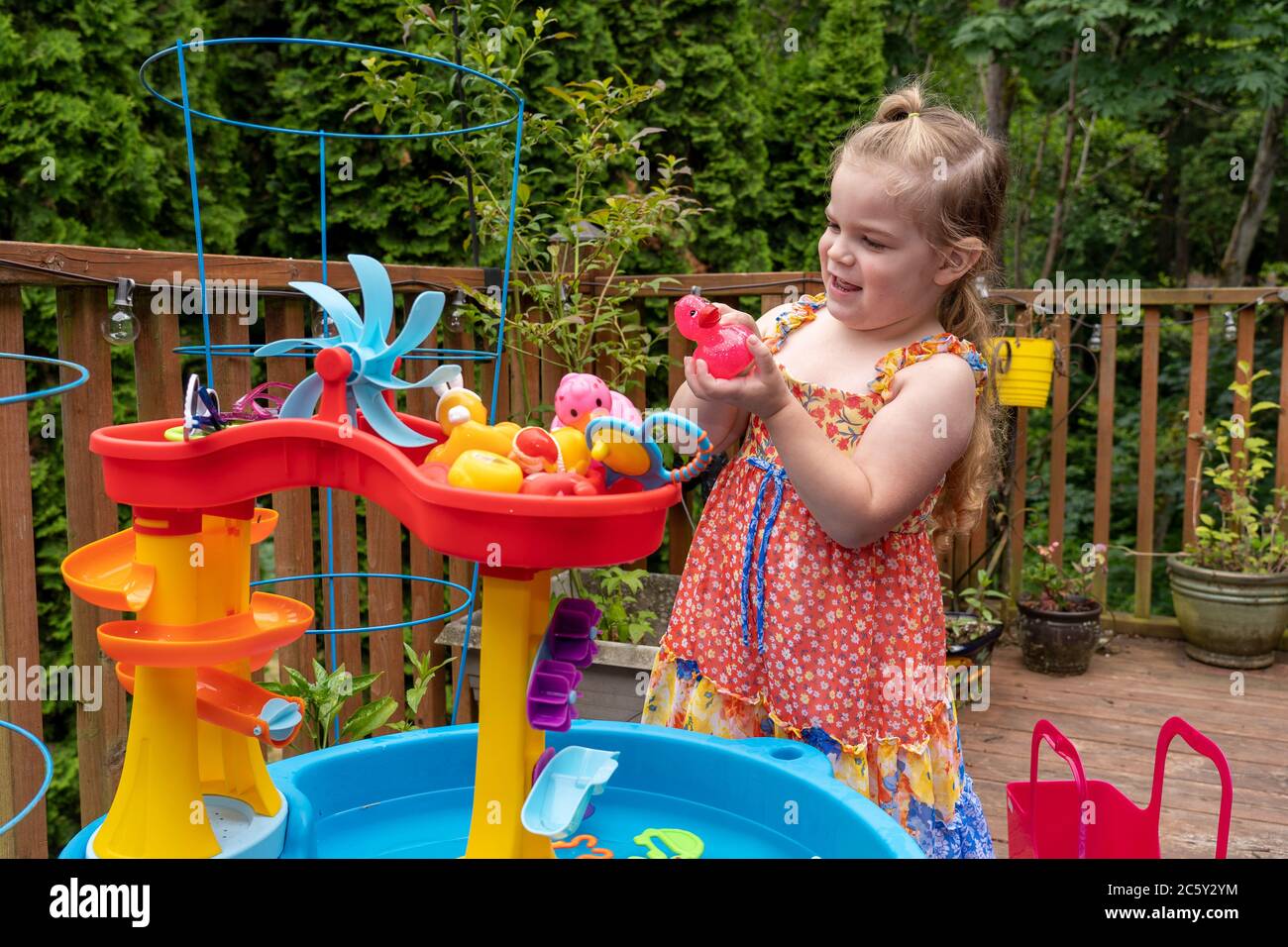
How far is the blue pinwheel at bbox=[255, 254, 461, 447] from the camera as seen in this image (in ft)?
2.94

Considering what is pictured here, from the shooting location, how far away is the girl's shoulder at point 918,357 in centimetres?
136

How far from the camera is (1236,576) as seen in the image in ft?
11.9

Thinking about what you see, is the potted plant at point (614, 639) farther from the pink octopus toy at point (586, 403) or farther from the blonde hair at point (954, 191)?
the pink octopus toy at point (586, 403)

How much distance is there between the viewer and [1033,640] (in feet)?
Answer: 11.8

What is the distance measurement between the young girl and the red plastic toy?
0.15 metres

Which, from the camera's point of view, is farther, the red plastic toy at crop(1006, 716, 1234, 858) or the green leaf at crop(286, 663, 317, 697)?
the green leaf at crop(286, 663, 317, 697)

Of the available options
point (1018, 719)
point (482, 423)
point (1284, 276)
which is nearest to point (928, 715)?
point (482, 423)

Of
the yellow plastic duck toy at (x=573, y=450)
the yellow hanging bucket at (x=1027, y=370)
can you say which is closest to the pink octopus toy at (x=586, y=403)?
the yellow plastic duck toy at (x=573, y=450)

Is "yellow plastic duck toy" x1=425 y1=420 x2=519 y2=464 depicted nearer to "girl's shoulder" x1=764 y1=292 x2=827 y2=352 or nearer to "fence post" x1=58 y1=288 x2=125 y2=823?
"girl's shoulder" x1=764 y1=292 x2=827 y2=352

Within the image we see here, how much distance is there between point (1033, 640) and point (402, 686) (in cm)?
206

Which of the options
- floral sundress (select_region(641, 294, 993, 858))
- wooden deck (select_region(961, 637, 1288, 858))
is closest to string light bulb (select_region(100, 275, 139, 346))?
floral sundress (select_region(641, 294, 993, 858))

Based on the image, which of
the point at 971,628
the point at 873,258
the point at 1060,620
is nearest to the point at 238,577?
the point at 873,258

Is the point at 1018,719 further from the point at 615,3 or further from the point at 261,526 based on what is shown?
the point at 615,3

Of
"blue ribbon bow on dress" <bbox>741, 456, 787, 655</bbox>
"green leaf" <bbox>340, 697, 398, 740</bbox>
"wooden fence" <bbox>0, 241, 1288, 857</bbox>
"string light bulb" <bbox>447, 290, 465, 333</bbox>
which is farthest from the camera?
"string light bulb" <bbox>447, 290, 465, 333</bbox>
